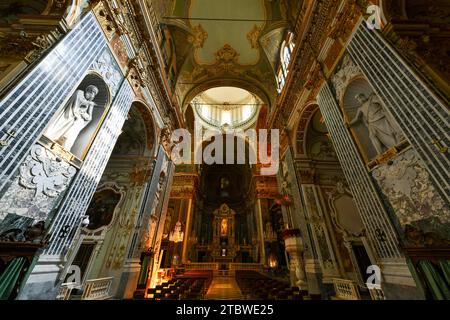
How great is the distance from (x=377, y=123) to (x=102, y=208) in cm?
1020

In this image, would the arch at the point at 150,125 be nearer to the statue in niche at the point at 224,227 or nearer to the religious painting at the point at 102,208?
the religious painting at the point at 102,208

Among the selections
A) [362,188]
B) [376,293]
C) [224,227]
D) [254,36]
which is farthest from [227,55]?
[224,227]

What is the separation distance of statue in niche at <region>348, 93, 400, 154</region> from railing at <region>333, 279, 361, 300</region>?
161 inches

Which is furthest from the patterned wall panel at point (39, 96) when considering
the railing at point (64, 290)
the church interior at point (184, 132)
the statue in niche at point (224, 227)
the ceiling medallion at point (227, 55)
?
the statue in niche at point (224, 227)

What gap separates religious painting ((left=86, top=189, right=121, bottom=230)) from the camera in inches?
296

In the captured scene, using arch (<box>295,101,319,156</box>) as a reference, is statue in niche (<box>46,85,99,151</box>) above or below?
below

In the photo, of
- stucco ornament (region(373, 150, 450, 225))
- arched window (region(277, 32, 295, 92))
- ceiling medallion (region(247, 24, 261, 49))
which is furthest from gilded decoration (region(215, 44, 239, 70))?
stucco ornament (region(373, 150, 450, 225))

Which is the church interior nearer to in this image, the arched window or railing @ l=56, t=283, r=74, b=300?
railing @ l=56, t=283, r=74, b=300

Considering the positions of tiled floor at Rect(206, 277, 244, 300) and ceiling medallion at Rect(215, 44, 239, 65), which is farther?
ceiling medallion at Rect(215, 44, 239, 65)

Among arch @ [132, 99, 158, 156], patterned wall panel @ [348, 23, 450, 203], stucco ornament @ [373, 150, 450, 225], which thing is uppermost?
arch @ [132, 99, 158, 156]

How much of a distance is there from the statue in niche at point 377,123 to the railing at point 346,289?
4.08 m

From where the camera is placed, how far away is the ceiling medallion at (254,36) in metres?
10.9

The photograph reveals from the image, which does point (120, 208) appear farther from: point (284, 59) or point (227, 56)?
point (284, 59)

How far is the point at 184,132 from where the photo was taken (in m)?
12.1
